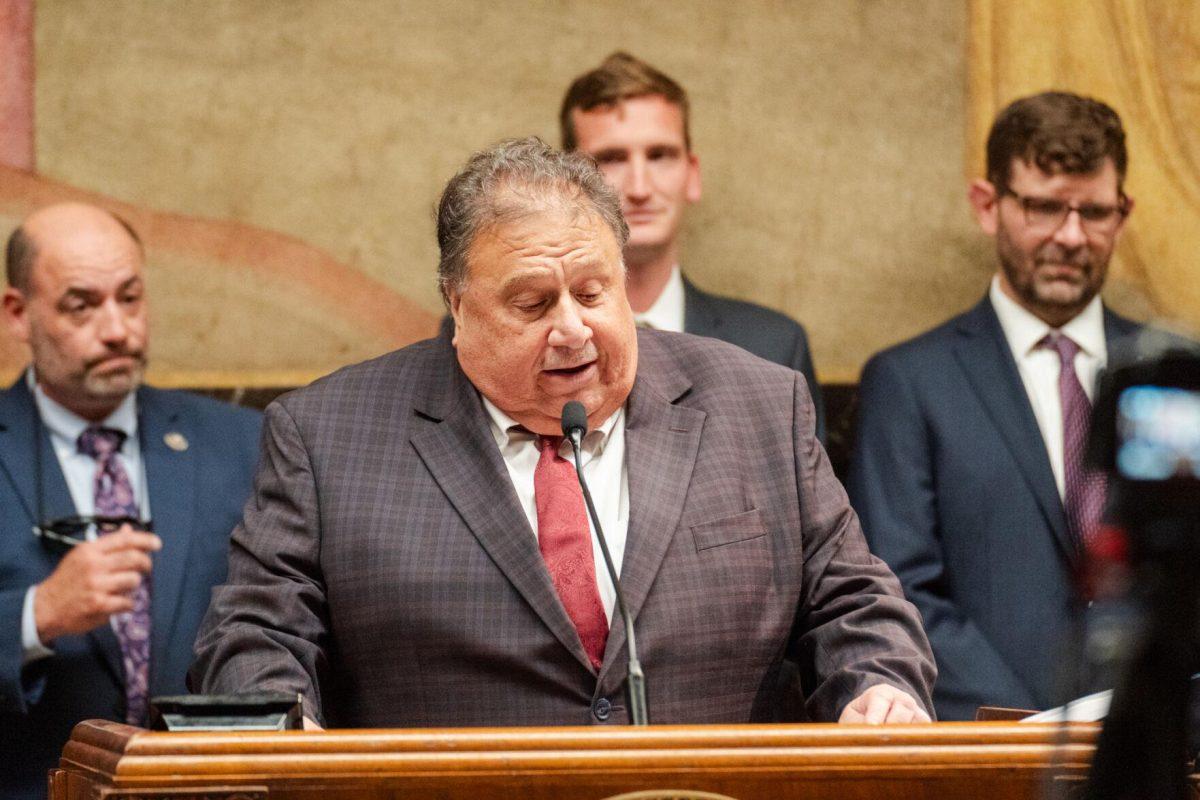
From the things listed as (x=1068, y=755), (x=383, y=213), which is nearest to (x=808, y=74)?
(x=383, y=213)

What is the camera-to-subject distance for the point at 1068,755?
4.68 ft

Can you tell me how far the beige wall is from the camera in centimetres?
462

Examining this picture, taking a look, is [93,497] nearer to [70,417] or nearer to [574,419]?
[70,417]

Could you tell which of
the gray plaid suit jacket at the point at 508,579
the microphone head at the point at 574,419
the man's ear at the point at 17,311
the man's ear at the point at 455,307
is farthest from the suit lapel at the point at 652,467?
the man's ear at the point at 17,311

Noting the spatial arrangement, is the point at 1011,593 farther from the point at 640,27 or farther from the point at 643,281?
the point at 640,27

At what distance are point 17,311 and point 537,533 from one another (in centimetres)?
214

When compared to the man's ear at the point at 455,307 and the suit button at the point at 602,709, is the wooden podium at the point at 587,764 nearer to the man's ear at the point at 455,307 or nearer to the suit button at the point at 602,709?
the suit button at the point at 602,709

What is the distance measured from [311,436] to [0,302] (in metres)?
1.95

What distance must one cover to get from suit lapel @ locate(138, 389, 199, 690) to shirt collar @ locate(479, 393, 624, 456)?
1.40 metres

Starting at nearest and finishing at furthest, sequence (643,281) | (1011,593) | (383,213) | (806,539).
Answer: (806,539), (1011,593), (643,281), (383,213)

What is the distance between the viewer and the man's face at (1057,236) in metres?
4.24

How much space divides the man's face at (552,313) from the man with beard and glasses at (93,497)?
122cm

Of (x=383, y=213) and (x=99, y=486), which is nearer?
(x=99, y=486)

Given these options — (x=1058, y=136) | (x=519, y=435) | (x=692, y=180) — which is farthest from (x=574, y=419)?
(x=1058, y=136)
